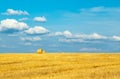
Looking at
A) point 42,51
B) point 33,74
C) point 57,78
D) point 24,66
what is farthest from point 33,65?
point 42,51

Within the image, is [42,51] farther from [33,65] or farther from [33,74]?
[33,74]

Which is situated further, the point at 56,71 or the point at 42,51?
the point at 42,51

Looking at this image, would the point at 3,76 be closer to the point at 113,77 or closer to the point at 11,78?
the point at 11,78

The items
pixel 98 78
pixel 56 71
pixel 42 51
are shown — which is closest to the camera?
pixel 98 78

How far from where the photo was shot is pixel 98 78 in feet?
56.2

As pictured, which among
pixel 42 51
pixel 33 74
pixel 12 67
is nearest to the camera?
pixel 33 74

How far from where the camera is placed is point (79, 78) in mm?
17484

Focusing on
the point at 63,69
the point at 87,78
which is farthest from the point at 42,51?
the point at 87,78

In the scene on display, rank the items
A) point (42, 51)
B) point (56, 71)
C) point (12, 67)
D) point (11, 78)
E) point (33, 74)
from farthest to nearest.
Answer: point (42, 51)
point (12, 67)
point (56, 71)
point (33, 74)
point (11, 78)

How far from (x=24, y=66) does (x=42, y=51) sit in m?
18.1

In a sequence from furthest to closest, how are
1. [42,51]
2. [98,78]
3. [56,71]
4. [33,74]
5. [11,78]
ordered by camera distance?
[42,51] → [56,71] → [33,74] → [11,78] → [98,78]

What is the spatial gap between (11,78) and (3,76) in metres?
1.02

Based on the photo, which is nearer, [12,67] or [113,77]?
[113,77]

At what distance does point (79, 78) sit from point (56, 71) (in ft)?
14.4
